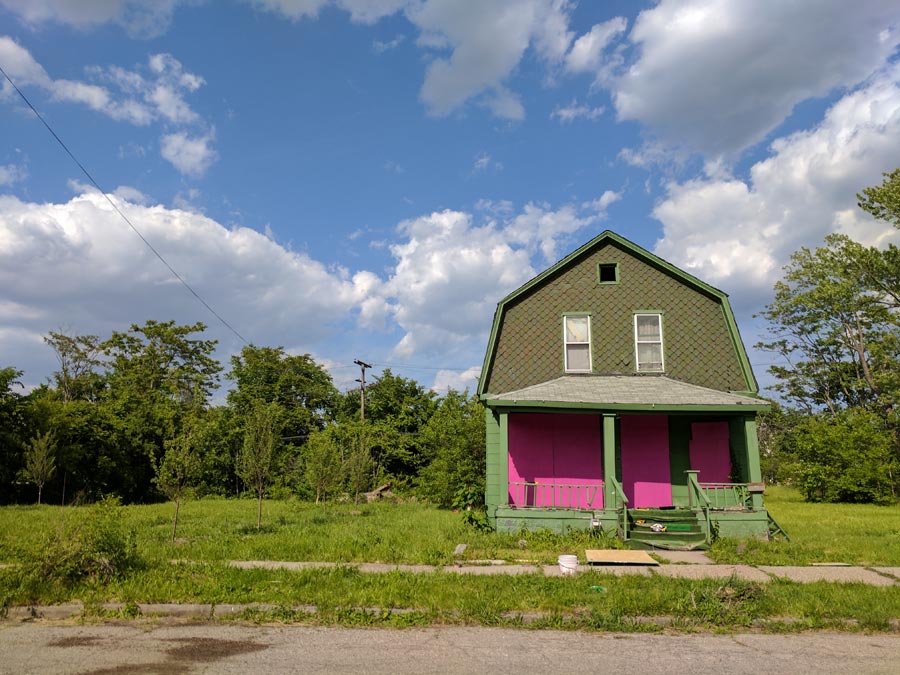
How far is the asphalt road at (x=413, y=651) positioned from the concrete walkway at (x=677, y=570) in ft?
7.33

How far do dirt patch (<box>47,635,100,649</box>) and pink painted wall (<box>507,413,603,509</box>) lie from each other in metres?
9.85

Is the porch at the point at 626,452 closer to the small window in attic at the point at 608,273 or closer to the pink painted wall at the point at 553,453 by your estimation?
the pink painted wall at the point at 553,453

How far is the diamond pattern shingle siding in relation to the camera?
14883mm

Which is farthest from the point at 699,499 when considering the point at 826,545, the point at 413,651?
the point at 413,651

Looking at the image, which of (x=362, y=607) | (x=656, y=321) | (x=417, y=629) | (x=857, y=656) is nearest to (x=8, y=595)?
(x=362, y=607)

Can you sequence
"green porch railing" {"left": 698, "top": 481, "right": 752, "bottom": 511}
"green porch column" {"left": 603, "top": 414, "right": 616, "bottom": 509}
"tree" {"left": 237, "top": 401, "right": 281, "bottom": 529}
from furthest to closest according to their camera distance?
"tree" {"left": 237, "top": 401, "right": 281, "bottom": 529}
"green porch railing" {"left": 698, "top": 481, "right": 752, "bottom": 511}
"green porch column" {"left": 603, "top": 414, "right": 616, "bottom": 509}

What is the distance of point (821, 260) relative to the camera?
36.2 m

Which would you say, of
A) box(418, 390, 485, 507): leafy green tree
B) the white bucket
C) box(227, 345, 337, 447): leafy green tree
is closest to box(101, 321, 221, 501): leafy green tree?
box(227, 345, 337, 447): leafy green tree

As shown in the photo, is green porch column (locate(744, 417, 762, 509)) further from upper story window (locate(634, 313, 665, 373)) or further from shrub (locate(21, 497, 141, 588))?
shrub (locate(21, 497, 141, 588))

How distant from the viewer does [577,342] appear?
15367 mm

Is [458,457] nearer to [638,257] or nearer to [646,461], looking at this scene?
[646,461]

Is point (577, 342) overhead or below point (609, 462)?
overhead

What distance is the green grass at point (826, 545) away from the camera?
374 inches

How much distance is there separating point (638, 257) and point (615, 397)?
4892 mm
